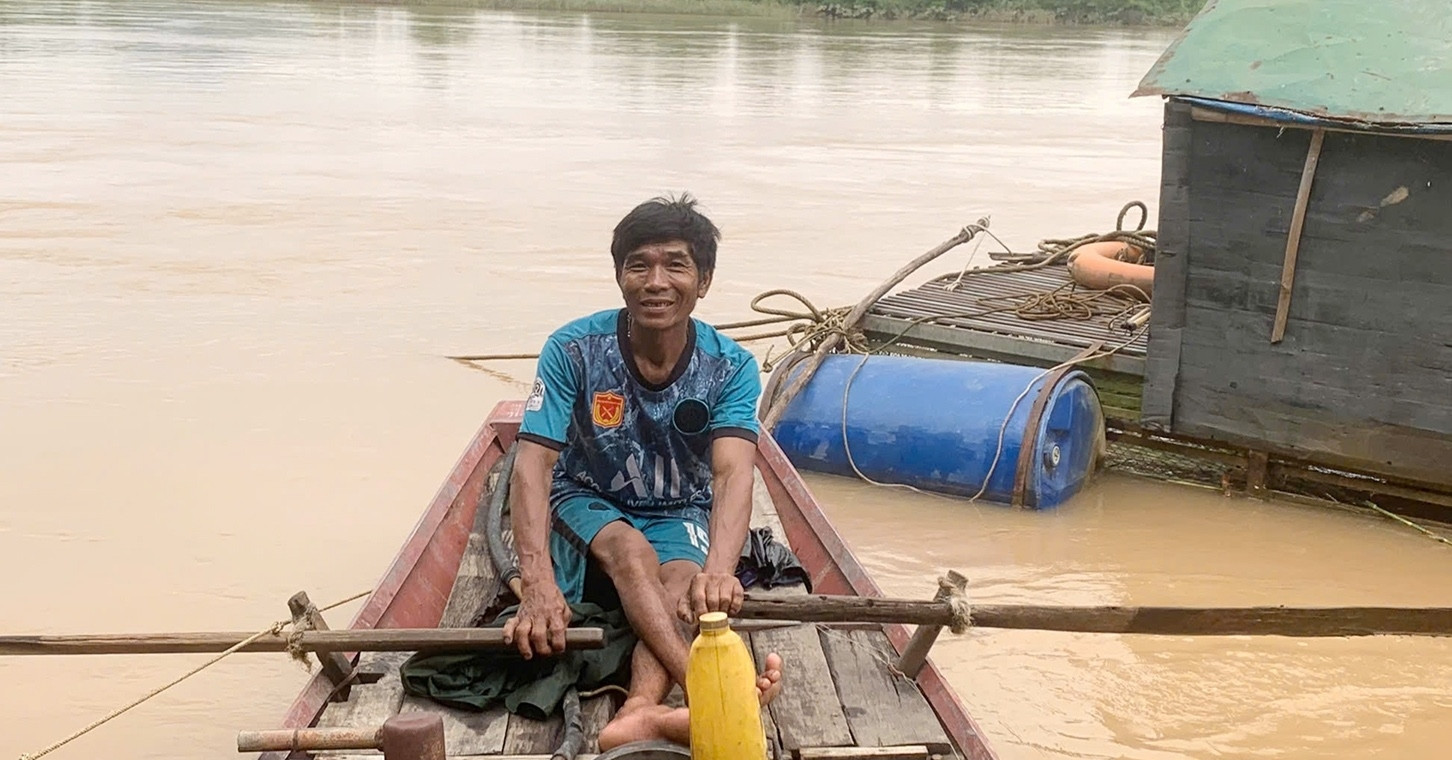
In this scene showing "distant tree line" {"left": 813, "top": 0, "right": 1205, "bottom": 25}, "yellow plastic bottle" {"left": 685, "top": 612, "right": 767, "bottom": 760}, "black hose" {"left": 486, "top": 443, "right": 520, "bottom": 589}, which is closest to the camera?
"yellow plastic bottle" {"left": 685, "top": 612, "right": 767, "bottom": 760}

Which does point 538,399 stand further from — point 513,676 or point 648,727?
point 648,727

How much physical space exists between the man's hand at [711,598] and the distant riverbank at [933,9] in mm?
43765

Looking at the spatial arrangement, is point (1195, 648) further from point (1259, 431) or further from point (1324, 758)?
point (1259, 431)

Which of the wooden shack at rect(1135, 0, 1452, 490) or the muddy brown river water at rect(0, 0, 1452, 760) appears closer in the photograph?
the muddy brown river water at rect(0, 0, 1452, 760)

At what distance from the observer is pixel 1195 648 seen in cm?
536

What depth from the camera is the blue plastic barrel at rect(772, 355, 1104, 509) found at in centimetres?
645

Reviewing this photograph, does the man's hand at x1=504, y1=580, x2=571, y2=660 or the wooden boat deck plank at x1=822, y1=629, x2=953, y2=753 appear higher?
the man's hand at x1=504, y1=580, x2=571, y2=660

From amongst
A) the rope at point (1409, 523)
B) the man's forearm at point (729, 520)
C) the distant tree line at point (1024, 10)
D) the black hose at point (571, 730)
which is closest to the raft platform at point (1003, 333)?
the rope at point (1409, 523)

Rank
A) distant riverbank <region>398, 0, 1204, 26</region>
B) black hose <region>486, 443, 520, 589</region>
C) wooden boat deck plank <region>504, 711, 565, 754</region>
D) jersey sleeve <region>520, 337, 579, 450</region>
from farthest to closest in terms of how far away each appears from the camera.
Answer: distant riverbank <region>398, 0, 1204, 26</region>, black hose <region>486, 443, 520, 589</region>, jersey sleeve <region>520, 337, 579, 450</region>, wooden boat deck plank <region>504, 711, 565, 754</region>

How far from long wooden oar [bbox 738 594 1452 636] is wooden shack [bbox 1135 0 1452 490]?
9.19 ft

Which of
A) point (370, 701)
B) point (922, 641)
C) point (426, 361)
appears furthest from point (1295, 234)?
point (426, 361)

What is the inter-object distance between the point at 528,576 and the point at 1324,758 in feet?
8.94

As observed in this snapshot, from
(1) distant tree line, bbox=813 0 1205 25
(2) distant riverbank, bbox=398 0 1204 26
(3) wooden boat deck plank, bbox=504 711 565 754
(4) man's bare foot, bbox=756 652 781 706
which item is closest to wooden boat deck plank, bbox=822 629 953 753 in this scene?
(4) man's bare foot, bbox=756 652 781 706

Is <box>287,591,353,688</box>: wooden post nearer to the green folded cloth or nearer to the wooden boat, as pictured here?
the wooden boat
